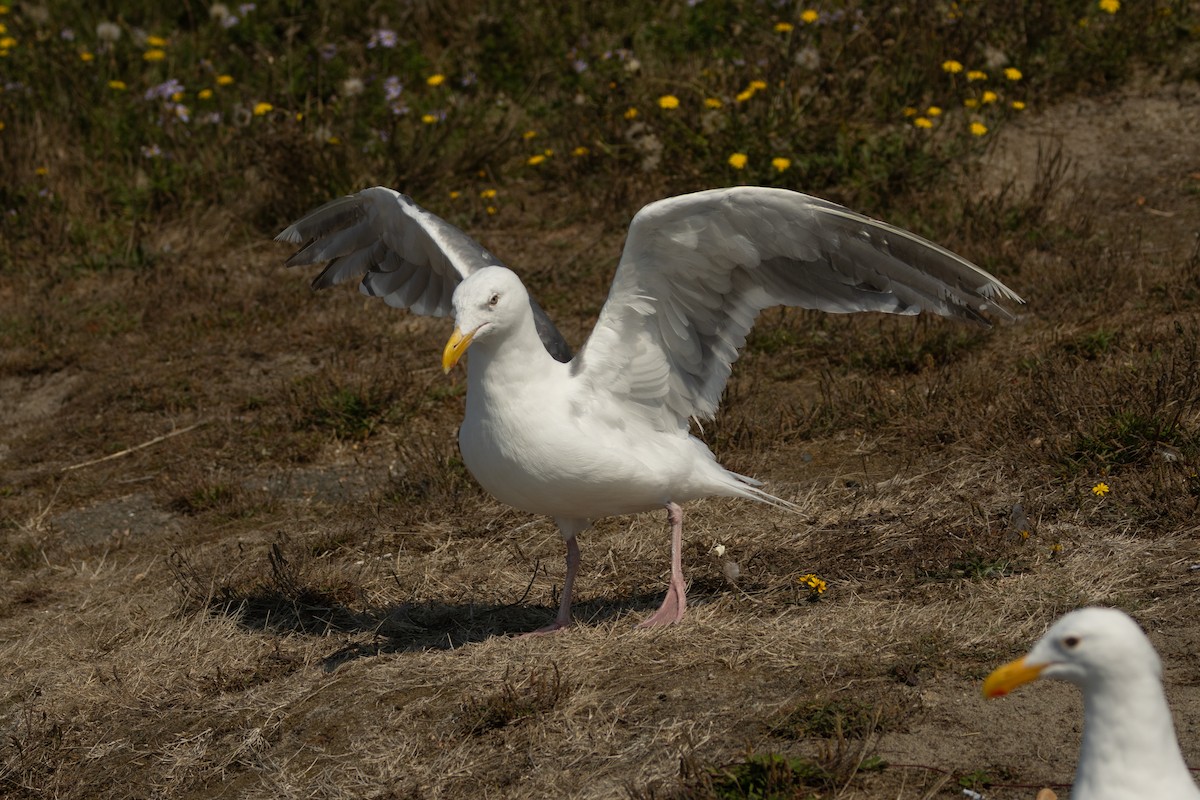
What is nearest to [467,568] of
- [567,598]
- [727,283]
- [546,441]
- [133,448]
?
[567,598]

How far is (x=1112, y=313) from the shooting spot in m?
6.50

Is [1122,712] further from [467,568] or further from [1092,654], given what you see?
[467,568]

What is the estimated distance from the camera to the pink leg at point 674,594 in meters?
4.68

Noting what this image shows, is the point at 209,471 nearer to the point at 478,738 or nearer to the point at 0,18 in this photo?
the point at 478,738

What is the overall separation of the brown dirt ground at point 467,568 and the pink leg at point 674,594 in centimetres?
9

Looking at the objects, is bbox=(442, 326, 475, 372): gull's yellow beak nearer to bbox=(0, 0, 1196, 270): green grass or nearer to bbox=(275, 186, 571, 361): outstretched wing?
bbox=(275, 186, 571, 361): outstretched wing

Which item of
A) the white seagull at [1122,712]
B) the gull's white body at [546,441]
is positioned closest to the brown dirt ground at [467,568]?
the gull's white body at [546,441]

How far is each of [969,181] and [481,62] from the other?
3824 mm

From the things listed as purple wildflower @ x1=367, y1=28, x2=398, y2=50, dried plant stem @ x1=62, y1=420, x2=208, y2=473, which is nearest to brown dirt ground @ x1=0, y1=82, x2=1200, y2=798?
dried plant stem @ x1=62, y1=420, x2=208, y2=473

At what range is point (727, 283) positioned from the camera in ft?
15.5

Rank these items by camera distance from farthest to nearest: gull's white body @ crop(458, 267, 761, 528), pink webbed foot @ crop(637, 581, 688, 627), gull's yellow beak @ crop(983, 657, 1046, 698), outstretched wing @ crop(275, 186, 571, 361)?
1. outstretched wing @ crop(275, 186, 571, 361)
2. pink webbed foot @ crop(637, 581, 688, 627)
3. gull's white body @ crop(458, 267, 761, 528)
4. gull's yellow beak @ crop(983, 657, 1046, 698)

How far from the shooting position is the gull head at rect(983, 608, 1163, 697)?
2.78 metres

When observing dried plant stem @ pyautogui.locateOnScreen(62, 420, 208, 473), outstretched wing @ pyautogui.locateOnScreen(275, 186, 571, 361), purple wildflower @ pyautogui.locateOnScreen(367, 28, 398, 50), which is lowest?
dried plant stem @ pyautogui.locateOnScreen(62, 420, 208, 473)

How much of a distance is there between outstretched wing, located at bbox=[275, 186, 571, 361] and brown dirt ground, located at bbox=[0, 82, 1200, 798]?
2.68ft
